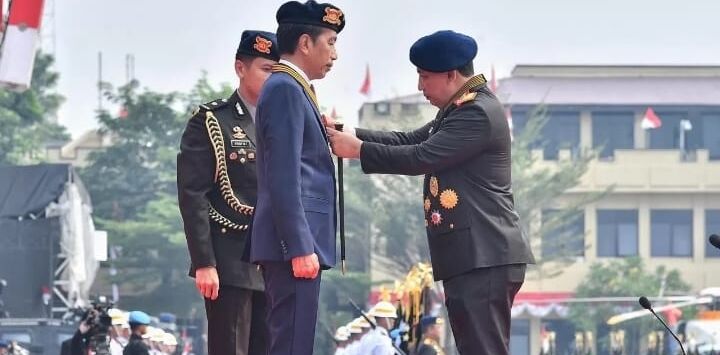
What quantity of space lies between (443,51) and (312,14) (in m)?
0.63

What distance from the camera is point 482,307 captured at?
24.9 feet

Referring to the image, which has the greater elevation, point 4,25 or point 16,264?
point 4,25

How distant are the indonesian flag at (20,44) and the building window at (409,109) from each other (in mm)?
48094

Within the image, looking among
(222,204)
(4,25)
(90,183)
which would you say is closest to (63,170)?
(4,25)

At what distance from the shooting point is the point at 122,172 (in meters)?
57.2

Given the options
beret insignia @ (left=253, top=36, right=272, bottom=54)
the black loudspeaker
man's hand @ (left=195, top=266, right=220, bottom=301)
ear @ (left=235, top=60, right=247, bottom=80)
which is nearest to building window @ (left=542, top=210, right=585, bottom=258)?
the black loudspeaker

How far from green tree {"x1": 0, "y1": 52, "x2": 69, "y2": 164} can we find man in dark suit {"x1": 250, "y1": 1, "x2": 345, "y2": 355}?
38.0 meters

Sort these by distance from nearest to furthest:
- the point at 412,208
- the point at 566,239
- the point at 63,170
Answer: the point at 63,170
the point at 412,208
the point at 566,239

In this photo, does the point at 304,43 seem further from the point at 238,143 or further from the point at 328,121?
the point at 238,143

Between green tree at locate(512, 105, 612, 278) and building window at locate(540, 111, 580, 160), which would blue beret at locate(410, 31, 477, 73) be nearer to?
green tree at locate(512, 105, 612, 278)

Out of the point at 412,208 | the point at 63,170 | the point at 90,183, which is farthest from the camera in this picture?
the point at 412,208

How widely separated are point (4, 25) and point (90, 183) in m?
40.8

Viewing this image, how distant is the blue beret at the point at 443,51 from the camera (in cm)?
767

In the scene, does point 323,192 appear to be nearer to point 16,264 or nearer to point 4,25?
point 4,25
